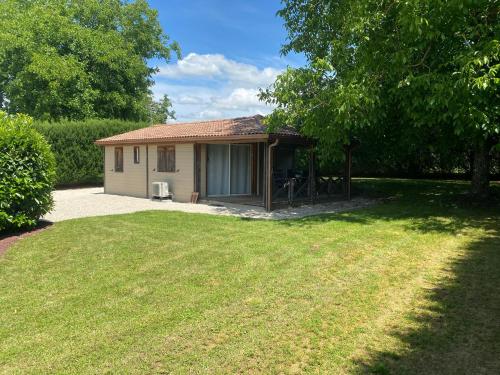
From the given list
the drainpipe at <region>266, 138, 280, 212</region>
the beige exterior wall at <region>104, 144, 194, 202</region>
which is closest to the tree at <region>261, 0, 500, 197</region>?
the drainpipe at <region>266, 138, 280, 212</region>

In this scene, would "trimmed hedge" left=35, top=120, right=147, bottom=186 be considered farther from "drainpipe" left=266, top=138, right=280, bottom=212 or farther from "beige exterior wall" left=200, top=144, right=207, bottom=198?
"drainpipe" left=266, top=138, right=280, bottom=212

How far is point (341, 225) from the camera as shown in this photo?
29.1 feet

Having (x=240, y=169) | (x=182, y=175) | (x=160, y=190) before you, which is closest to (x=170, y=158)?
(x=182, y=175)

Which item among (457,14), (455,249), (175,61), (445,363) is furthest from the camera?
(175,61)

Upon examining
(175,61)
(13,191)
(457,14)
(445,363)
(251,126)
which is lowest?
(445,363)

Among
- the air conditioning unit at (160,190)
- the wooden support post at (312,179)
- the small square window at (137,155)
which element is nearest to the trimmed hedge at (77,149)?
the small square window at (137,155)

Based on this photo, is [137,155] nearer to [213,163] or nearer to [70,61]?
[213,163]

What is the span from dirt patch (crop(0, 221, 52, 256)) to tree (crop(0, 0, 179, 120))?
17.0 meters

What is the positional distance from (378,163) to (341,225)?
1503 cm

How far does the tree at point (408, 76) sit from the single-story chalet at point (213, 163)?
5.39ft

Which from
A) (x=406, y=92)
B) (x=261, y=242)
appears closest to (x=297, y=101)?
(x=406, y=92)

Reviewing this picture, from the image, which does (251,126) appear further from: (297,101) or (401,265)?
(401,265)

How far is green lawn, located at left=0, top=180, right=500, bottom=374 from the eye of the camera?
3.30m

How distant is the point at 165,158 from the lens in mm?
14773
